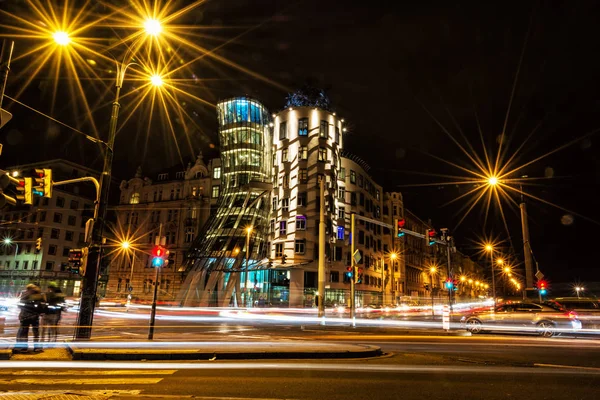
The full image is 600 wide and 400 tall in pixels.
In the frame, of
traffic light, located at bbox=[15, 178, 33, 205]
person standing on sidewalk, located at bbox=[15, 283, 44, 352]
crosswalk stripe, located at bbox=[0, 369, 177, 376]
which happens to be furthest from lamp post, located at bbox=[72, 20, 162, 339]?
crosswalk stripe, located at bbox=[0, 369, 177, 376]

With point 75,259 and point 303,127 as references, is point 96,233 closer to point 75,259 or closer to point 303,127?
point 75,259

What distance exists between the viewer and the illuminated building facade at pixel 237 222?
162 feet

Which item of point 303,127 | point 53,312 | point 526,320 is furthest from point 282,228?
point 53,312

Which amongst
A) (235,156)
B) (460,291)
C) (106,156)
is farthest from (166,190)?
(460,291)

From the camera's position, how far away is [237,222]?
5331 cm

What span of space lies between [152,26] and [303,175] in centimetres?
3962

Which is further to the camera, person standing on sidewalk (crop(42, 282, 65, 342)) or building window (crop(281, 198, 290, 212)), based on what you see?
building window (crop(281, 198, 290, 212))

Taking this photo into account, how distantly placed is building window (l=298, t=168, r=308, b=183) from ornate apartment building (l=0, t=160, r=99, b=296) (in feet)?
126

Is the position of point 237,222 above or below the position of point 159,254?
above

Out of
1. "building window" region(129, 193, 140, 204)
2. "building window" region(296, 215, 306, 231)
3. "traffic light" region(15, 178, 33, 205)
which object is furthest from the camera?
"building window" region(129, 193, 140, 204)

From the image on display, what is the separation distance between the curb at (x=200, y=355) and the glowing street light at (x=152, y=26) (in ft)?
30.9

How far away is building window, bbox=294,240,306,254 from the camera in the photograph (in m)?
49.3

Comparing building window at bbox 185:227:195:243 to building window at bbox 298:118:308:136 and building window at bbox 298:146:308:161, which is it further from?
building window at bbox 298:118:308:136

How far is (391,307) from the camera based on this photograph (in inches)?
1967
